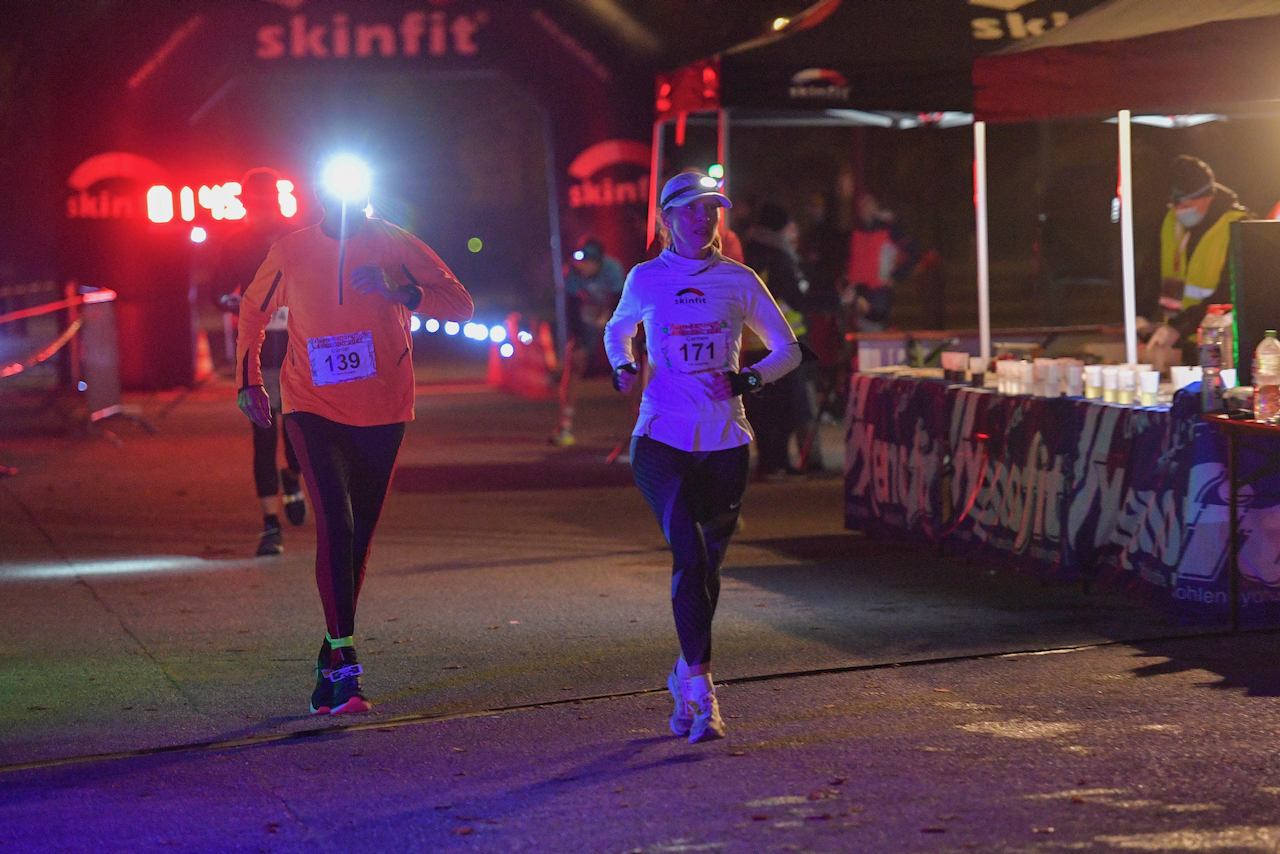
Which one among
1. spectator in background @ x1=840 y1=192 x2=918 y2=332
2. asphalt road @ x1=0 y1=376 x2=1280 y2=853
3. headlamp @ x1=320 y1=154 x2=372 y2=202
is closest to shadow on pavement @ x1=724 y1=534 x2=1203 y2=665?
asphalt road @ x1=0 y1=376 x2=1280 y2=853

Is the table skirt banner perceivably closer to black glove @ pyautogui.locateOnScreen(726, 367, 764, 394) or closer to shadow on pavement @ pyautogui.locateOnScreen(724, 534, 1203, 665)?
shadow on pavement @ pyautogui.locateOnScreen(724, 534, 1203, 665)

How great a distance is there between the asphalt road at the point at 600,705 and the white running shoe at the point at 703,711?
0.22 feet

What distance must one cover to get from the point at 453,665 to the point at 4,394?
15802mm

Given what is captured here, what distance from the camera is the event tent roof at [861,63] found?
12508 mm

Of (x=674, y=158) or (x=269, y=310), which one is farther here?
(x=674, y=158)

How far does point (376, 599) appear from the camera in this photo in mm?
8953

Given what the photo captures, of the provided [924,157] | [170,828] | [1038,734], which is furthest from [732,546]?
[924,157]

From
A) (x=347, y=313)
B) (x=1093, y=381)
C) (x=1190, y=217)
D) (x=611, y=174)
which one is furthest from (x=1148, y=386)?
(x=611, y=174)

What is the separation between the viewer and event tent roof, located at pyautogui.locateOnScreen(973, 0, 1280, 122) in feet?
27.0

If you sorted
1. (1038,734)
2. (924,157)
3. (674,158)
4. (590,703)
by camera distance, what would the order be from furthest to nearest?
(924,157) → (674,158) → (590,703) → (1038,734)

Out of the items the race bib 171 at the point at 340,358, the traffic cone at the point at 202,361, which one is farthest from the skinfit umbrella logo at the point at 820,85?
the traffic cone at the point at 202,361

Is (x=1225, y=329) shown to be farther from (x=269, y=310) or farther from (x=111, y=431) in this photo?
(x=111, y=431)

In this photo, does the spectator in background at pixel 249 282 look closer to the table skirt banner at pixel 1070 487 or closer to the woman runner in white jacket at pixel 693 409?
the table skirt banner at pixel 1070 487

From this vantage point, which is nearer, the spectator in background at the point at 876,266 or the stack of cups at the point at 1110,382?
the stack of cups at the point at 1110,382
